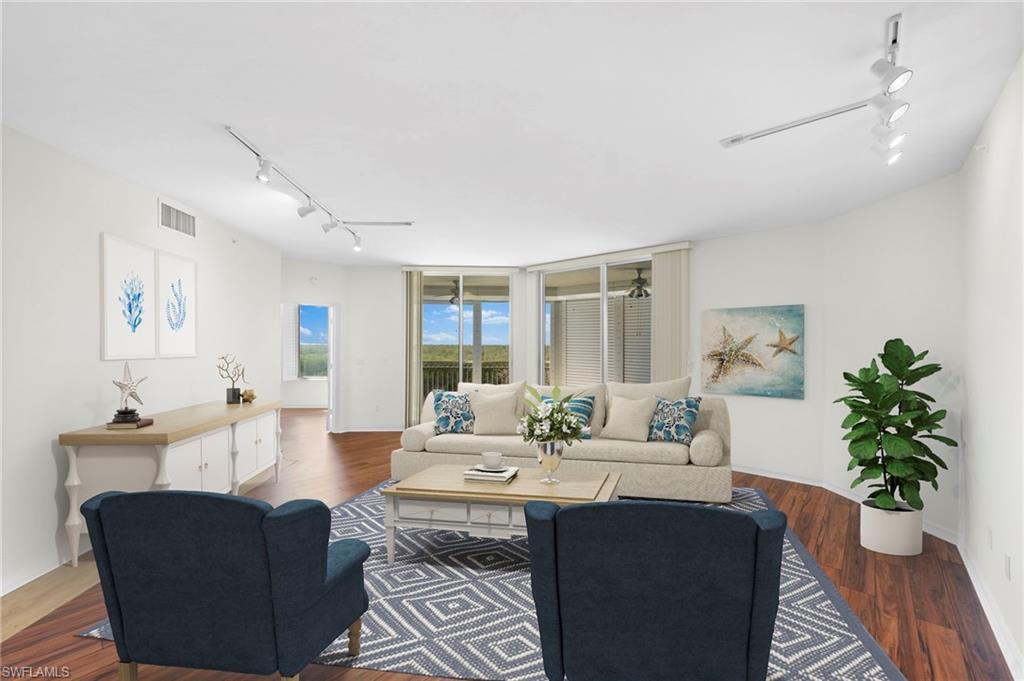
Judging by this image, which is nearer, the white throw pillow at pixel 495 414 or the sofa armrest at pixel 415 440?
the sofa armrest at pixel 415 440

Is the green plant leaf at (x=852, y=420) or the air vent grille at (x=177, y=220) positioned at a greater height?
→ the air vent grille at (x=177, y=220)

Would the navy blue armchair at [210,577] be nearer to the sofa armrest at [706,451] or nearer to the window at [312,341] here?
the sofa armrest at [706,451]

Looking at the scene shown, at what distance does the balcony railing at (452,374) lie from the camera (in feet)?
29.8

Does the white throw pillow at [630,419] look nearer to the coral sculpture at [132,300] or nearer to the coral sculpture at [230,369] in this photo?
the coral sculpture at [230,369]

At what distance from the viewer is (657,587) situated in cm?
179

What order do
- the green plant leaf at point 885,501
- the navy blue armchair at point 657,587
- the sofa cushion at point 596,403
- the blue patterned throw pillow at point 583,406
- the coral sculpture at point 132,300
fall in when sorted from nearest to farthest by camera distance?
the navy blue armchair at point 657,587 → the green plant leaf at point 885,501 → the coral sculpture at point 132,300 → the blue patterned throw pillow at point 583,406 → the sofa cushion at point 596,403

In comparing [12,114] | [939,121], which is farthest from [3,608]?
[939,121]

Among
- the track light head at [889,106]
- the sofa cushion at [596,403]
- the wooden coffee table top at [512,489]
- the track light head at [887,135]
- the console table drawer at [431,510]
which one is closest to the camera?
the track light head at [889,106]

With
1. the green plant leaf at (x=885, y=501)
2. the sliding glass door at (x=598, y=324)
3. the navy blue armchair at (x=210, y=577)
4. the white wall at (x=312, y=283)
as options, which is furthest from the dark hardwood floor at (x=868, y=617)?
the white wall at (x=312, y=283)

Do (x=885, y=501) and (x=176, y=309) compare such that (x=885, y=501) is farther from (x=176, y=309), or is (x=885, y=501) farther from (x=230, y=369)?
(x=230, y=369)

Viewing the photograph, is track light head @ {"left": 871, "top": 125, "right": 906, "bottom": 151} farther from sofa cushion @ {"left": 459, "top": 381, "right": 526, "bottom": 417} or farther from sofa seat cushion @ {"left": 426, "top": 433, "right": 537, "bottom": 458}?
sofa cushion @ {"left": 459, "top": 381, "right": 526, "bottom": 417}

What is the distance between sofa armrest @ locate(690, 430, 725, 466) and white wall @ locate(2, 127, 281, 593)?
433 cm

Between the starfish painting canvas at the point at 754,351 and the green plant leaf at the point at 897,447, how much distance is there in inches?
80.5

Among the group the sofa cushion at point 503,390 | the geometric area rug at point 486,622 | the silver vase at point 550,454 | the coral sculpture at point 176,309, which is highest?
the coral sculpture at point 176,309
